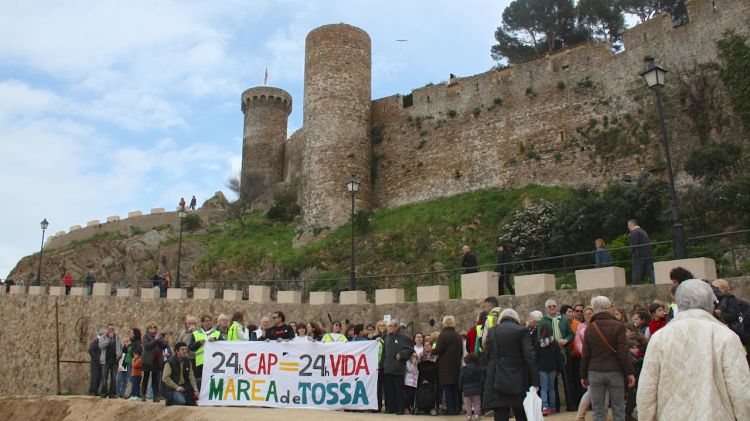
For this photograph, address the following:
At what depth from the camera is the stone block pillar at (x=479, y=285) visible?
14.5 meters

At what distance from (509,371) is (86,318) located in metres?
23.7

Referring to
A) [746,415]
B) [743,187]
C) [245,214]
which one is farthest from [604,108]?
[245,214]

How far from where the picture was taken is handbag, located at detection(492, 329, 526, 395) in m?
6.88

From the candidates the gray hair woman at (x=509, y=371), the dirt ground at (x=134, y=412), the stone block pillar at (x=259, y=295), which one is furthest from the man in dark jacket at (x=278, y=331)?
the stone block pillar at (x=259, y=295)

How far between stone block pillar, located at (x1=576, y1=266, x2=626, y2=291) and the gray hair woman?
19.1 feet

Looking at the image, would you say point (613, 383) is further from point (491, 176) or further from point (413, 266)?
point (491, 176)

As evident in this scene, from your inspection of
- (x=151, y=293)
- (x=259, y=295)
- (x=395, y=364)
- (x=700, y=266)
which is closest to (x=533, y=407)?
(x=395, y=364)

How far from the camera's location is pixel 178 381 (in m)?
10.8

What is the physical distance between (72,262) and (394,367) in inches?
1391

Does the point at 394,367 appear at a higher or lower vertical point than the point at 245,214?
lower

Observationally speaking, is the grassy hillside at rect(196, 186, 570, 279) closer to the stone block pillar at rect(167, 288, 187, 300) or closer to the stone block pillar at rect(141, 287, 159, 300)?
the stone block pillar at rect(167, 288, 187, 300)

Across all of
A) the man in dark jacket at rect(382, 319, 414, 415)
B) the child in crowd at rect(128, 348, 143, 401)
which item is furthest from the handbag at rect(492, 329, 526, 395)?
the child in crowd at rect(128, 348, 143, 401)

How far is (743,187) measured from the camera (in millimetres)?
16703

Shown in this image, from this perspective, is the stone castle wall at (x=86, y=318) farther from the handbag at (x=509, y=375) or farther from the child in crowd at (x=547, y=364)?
the handbag at (x=509, y=375)
